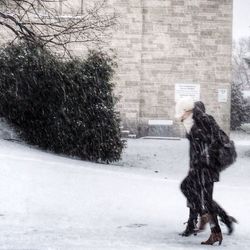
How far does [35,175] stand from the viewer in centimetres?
919

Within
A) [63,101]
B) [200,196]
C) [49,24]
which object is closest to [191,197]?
[200,196]

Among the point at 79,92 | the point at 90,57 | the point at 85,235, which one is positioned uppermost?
the point at 90,57

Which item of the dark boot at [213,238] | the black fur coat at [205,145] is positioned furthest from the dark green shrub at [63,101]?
the dark boot at [213,238]

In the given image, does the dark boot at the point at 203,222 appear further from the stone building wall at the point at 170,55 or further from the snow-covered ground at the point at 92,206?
the stone building wall at the point at 170,55

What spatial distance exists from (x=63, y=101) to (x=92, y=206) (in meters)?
5.15

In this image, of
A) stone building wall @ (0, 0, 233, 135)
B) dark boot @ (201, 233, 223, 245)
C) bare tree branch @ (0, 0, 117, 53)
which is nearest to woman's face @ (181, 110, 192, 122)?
dark boot @ (201, 233, 223, 245)

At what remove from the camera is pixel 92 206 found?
786 centimetres

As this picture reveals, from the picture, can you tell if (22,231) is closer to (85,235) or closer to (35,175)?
(85,235)

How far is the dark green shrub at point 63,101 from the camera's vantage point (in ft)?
41.6

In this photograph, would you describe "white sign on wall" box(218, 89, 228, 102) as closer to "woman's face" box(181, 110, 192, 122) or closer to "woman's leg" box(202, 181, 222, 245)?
"woman's face" box(181, 110, 192, 122)

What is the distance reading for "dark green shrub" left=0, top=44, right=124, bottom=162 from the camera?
12.7m

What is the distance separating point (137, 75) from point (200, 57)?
89.4 inches

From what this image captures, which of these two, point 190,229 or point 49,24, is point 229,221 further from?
point 49,24

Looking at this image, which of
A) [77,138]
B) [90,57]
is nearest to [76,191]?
[77,138]
